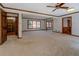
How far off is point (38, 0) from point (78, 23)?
25.8ft

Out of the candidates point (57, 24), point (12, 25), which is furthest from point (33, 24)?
point (12, 25)

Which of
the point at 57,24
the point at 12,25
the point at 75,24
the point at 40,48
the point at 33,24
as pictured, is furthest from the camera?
the point at 33,24

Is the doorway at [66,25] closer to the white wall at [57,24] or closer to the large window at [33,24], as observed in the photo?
the white wall at [57,24]

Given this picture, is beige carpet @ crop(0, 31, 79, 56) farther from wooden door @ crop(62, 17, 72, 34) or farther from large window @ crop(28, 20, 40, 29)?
large window @ crop(28, 20, 40, 29)

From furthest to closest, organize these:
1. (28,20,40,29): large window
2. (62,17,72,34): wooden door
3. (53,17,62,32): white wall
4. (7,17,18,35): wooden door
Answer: (28,20,40,29): large window → (53,17,62,32): white wall → (62,17,72,34): wooden door → (7,17,18,35): wooden door

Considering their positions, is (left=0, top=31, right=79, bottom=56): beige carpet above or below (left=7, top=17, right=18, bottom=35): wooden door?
below

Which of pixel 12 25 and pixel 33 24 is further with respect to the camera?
pixel 33 24

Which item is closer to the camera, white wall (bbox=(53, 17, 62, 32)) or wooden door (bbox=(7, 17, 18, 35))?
wooden door (bbox=(7, 17, 18, 35))

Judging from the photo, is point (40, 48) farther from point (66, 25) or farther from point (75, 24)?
point (66, 25)

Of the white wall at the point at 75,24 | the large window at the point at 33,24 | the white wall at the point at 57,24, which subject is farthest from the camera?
the large window at the point at 33,24

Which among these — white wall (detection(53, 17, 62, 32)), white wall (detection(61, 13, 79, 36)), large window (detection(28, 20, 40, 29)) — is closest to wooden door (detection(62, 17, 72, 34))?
white wall (detection(53, 17, 62, 32))

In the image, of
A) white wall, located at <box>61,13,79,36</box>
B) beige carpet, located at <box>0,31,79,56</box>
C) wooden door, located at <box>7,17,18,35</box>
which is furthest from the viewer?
wooden door, located at <box>7,17,18,35</box>

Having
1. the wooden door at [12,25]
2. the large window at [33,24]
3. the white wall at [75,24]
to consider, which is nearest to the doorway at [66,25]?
the white wall at [75,24]

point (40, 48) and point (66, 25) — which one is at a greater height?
point (66, 25)
